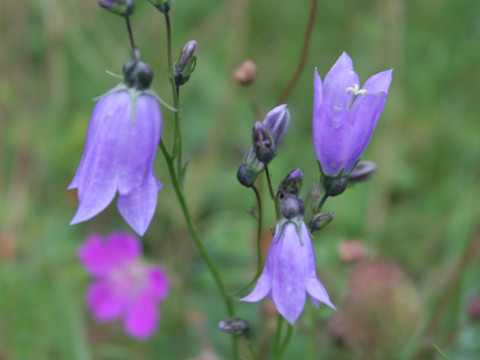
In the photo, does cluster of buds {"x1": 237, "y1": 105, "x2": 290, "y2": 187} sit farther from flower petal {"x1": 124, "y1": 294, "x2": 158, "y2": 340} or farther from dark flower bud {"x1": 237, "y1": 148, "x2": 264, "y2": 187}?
flower petal {"x1": 124, "y1": 294, "x2": 158, "y2": 340}

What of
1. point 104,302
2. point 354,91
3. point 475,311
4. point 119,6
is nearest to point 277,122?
point 354,91

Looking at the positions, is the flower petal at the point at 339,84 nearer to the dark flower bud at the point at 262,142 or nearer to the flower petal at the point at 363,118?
the flower petal at the point at 363,118

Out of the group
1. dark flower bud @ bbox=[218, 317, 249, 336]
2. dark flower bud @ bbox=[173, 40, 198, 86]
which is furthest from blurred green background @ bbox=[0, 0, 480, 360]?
dark flower bud @ bbox=[173, 40, 198, 86]

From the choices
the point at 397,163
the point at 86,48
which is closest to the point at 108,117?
the point at 397,163

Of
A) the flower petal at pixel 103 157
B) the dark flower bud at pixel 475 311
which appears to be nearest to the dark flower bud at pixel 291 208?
the flower petal at pixel 103 157

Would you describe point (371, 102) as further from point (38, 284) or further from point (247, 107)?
point (247, 107)
